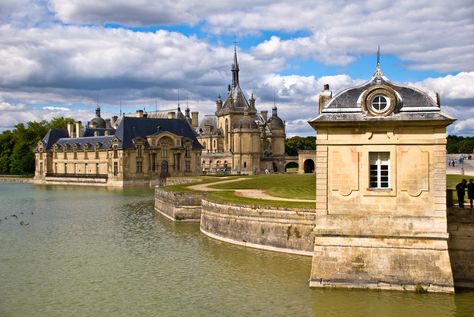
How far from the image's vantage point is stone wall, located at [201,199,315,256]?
66.1ft

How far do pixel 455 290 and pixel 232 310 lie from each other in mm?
5762

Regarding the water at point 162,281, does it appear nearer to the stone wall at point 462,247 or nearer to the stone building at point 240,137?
the stone wall at point 462,247

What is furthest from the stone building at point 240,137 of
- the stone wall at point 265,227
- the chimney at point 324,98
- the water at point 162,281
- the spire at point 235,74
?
the chimney at point 324,98

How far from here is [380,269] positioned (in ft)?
48.9

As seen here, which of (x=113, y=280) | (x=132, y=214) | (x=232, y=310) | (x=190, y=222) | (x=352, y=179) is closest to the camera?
(x=232, y=310)

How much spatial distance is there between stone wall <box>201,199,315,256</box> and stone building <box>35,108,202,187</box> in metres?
42.7

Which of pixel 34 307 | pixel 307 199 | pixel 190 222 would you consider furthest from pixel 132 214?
pixel 34 307

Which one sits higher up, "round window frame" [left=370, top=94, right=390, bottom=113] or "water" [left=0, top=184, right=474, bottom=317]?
"round window frame" [left=370, top=94, right=390, bottom=113]

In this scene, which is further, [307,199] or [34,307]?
[307,199]

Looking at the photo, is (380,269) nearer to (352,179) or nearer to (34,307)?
(352,179)

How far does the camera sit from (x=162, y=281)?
17359mm

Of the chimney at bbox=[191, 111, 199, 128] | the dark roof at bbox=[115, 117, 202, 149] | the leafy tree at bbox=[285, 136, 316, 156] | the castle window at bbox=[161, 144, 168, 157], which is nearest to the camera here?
the dark roof at bbox=[115, 117, 202, 149]

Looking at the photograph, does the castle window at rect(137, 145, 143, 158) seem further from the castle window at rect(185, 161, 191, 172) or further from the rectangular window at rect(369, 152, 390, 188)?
the rectangular window at rect(369, 152, 390, 188)

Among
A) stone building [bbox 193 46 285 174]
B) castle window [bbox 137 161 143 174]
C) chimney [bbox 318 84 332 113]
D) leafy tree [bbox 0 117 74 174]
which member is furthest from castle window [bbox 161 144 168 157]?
chimney [bbox 318 84 332 113]
